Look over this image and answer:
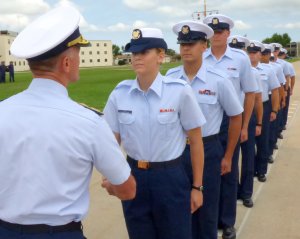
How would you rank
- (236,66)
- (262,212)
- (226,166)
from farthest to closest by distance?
(262,212), (236,66), (226,166)

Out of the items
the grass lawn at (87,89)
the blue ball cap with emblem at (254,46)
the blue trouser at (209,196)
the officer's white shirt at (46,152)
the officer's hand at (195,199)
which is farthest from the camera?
the grass lawn at (87,89)

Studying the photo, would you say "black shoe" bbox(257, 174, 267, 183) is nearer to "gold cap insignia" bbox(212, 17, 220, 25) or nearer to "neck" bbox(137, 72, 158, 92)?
"gold cap insignia" bbox(212, 17, 220, 25)

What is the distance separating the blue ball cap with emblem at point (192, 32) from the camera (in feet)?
10.2

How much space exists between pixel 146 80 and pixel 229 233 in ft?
6.67

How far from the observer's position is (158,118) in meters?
2.46

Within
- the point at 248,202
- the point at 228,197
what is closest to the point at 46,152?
the point at 228,197

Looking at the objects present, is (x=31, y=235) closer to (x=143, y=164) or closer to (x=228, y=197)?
(x=143, y=164)

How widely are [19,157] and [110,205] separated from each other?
3.31 m

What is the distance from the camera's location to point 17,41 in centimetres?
170

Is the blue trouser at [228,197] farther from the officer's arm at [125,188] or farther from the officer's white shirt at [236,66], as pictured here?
the officer's arm at [125,188]

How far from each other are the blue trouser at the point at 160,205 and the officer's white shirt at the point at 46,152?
0.85 meters

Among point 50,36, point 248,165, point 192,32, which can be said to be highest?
point 192,32

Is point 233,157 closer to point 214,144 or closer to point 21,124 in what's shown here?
point 214,144

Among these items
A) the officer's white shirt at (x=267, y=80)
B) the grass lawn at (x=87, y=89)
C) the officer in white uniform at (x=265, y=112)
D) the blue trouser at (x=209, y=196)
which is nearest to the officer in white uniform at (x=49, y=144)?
the blue trouser at (x=209, y=196)
